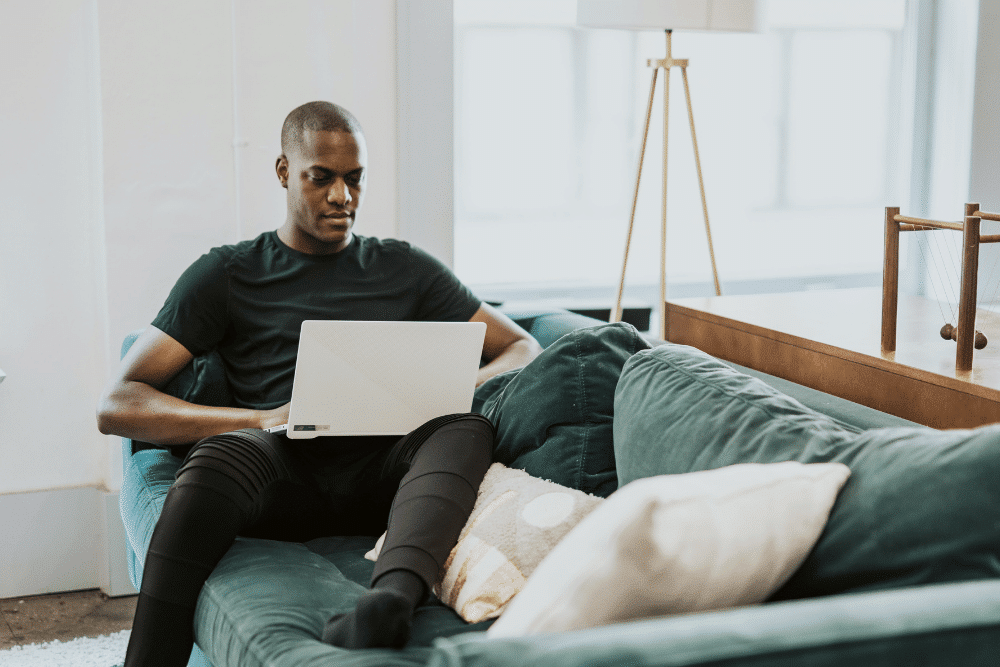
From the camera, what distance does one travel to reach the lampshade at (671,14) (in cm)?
263

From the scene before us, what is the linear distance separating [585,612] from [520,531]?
24.0 inches

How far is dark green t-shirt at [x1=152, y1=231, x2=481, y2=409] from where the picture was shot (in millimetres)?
2217

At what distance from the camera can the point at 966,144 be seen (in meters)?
4.17

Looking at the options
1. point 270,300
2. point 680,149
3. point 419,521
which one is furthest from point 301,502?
point 680,149

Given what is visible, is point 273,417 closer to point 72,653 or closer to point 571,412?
point 571,412

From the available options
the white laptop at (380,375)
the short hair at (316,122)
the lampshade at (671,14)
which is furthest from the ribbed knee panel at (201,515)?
the lampshade at (671,14)

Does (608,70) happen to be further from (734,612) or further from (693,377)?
(734,612)

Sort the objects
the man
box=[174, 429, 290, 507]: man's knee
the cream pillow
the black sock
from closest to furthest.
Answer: the black sock → the cream pillow → the man → box=[174, 429, 290, 507]: man's knee

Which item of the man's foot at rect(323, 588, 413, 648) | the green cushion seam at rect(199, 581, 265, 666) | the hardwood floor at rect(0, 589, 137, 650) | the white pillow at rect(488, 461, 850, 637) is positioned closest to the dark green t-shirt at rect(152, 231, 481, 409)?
the green cushion seam at rect(199, 581, 265, 666)

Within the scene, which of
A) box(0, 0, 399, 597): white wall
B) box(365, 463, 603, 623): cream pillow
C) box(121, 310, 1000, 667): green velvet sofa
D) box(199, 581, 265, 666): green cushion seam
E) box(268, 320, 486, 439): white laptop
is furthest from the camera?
box(0, 0, 399, 597): white wall

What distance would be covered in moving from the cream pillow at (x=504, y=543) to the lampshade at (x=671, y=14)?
147cm

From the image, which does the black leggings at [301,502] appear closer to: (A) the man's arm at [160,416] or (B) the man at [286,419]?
(B) the man at [286,419]

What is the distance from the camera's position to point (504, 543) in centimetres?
153

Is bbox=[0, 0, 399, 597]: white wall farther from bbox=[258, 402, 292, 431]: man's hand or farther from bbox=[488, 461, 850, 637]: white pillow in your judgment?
bbox=[488, 461, 850, 637]: white pillow
